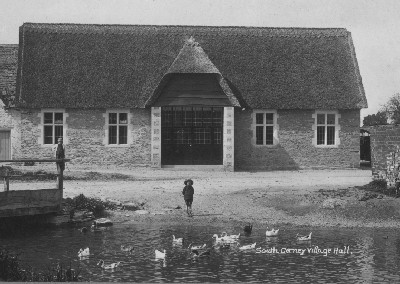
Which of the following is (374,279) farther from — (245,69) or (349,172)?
(245,69)

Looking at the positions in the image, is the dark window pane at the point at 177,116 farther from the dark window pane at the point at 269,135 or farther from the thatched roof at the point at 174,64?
the dark window pane at the point at 269,135

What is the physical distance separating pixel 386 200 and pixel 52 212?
10493mm

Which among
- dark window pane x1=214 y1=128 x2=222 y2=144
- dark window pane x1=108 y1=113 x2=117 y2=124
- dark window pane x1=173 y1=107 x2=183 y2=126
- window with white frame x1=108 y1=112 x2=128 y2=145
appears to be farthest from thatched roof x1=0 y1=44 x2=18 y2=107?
dark window pane x1=214 y1=128 x2=222 y2=144

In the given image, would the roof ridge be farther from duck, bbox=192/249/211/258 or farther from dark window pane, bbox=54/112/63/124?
duck, bbox=192/249/211/258

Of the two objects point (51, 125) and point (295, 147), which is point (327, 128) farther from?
point (51, 125)

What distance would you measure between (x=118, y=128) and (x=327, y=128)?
10.9 m

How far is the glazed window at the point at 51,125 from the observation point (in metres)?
37.5

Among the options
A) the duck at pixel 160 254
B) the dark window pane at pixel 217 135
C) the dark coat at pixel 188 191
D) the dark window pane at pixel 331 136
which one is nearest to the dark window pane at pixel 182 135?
the dark window pane at pixel 217 135

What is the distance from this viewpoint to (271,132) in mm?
38750

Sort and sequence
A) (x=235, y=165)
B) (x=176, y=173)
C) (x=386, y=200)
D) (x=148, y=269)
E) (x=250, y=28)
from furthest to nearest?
1. (x=250, y=28)
2. (x=235, y=165)
3. (x=176, y=173)
4. (x=386, y=200)
5. (x=148, y=269)

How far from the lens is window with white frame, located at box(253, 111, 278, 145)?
38531 millimetres

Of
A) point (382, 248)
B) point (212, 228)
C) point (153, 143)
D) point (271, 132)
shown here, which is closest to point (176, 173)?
point (153, 143)

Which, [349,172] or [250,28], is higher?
[250,28]

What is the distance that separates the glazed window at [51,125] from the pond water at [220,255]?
1636 centimetres
